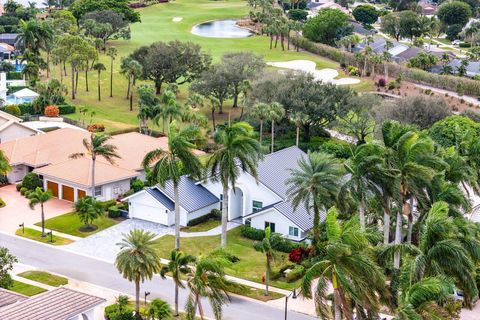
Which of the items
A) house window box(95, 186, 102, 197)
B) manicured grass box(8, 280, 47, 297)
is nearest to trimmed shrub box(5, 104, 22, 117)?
house window box(95, 186, 102, 197)

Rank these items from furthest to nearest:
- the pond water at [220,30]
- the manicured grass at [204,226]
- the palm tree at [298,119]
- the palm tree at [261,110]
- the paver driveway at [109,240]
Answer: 1. the pond water at [220,30]
2. the palm tree at [298,119]
3. the palm tree at [261,110]
4. the manicured grass at [204,226]
5. the paver driveway at [109,240]

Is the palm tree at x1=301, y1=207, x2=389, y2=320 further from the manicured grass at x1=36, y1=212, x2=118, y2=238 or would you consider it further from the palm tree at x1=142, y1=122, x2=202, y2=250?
the manicured grass at x1=36, y1=212, x2=118, y2=238

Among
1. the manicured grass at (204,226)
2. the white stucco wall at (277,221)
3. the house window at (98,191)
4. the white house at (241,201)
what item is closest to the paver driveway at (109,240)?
the white house at (241,201)

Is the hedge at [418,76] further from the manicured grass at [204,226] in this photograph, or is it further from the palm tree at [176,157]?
the palm tree at [176,157]

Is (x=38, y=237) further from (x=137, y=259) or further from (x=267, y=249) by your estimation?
(x=267, y=249)

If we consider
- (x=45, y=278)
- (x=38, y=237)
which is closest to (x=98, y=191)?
(x=38, y=237)

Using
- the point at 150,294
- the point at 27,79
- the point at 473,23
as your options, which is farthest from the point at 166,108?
the point at 473,23

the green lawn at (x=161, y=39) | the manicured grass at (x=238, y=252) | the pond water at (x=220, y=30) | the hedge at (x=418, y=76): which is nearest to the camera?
the manicured grass at (x=238, y=252)

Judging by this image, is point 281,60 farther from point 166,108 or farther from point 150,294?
point 150,294
